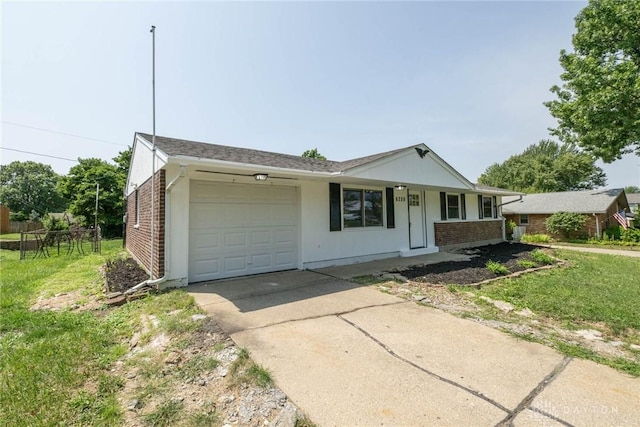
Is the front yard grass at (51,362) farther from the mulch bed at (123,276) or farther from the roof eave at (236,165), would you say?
the roof eave at (236,165)

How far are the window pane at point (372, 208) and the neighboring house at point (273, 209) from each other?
34mm

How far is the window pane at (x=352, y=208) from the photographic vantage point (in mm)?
8422

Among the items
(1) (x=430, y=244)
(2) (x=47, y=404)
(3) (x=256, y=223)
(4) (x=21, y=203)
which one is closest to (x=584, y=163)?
(1) (x=430, y=244)

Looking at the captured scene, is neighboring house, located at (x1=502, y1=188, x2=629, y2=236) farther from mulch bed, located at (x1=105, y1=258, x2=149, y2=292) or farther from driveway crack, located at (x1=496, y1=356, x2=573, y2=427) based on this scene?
mulch bed, located at (x1=105, y1=258, x2=149, y2=292)

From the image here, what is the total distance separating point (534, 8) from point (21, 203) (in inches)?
2242

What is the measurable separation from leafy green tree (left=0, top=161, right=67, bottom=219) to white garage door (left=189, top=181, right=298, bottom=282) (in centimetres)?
4426

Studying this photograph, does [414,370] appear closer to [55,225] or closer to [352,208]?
[352,208]

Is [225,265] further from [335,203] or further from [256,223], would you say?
[335,203]

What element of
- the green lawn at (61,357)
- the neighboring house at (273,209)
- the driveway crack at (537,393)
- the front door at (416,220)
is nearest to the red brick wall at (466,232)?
the neighboring house at (273,209)

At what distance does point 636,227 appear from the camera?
19109mm

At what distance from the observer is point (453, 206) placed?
12.1 meters

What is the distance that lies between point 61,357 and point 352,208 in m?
7.02

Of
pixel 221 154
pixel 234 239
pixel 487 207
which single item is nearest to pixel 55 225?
pixel 234 239

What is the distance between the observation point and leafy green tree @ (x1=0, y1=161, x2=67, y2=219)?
37438mm
